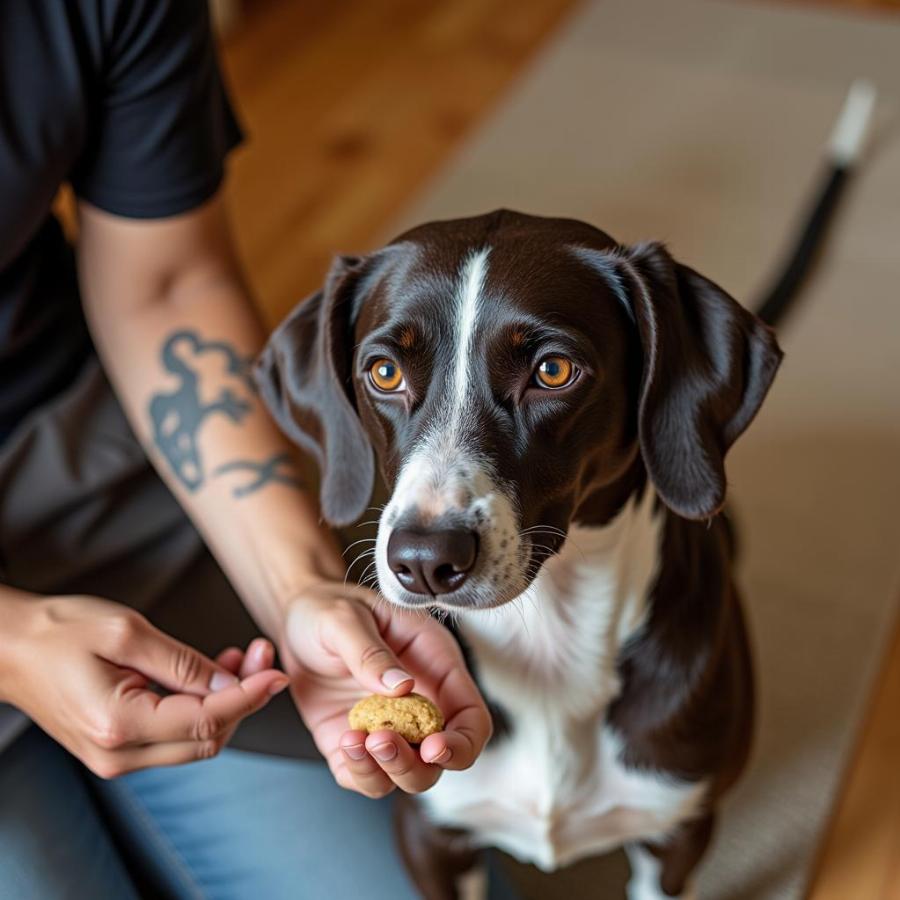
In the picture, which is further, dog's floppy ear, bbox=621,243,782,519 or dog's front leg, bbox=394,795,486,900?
dog's front leg, bbox=394,795,486,900

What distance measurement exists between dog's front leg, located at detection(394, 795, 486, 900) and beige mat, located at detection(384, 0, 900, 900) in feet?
1.44

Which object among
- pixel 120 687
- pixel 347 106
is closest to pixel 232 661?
pixel 120 687

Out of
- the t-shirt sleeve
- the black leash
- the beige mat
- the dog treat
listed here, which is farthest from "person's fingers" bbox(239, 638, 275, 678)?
the black leash

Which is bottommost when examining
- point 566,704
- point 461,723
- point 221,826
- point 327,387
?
point 221,826

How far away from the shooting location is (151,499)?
1539mm

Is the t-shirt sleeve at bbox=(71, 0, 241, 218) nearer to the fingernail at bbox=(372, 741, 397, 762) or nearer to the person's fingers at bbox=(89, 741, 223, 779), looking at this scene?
the person's fingers at bbox=(89, 741, 223, 779)

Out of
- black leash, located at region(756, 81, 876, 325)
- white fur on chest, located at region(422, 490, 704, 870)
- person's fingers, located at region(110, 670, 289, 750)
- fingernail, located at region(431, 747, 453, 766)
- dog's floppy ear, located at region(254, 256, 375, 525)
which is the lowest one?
black leash, located at region(756, 81, 876, 325)

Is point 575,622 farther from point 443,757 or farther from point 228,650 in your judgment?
point 228,650

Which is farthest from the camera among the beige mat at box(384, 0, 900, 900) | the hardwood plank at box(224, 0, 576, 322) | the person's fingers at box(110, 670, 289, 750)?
the hardwood plank at box(224, 0, 576, 322)

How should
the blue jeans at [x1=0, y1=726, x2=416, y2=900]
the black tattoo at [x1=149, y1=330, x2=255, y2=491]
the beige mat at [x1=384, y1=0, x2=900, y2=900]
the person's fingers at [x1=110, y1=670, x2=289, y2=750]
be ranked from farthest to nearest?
the beige mat at [x1=384, y1=0, x2=900, y2=900] < the black tattoo at [x1=149, y1=330, x2=255, y2=491] < the blue jeans at [x1=0, y1=726, x2=416, y2=900] < the person's fingers at [x1=110, y1=670, x2=289, y2=750]

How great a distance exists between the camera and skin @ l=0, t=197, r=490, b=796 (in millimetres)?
1162

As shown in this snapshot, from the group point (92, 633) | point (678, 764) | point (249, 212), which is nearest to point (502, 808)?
point (678, 764)

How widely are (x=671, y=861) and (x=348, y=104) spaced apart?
2.56 metres

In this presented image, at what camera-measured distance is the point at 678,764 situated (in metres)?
1.38
